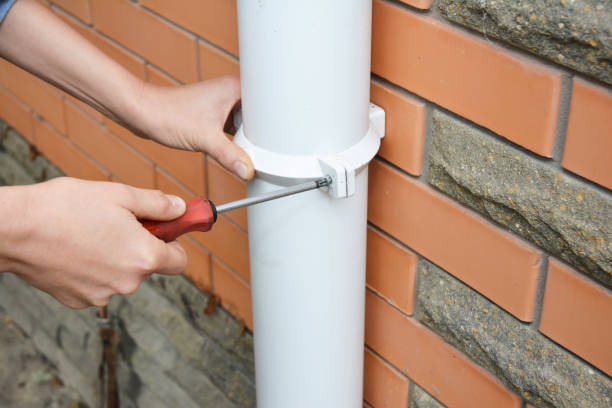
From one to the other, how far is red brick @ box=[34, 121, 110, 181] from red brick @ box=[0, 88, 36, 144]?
4 cm

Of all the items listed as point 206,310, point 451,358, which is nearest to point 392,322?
point 451,358

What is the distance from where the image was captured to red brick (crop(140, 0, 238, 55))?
54.8 inches

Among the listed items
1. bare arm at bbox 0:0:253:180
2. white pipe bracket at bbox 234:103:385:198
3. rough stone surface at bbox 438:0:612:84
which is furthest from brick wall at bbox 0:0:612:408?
bare arm at bbox 0:0:253:180

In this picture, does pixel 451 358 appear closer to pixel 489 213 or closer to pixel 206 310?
pixel 489 213

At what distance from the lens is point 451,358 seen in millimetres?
1238

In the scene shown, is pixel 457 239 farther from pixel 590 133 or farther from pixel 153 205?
pixel 153 205

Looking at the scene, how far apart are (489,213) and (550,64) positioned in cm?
24

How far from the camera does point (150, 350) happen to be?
2.10m

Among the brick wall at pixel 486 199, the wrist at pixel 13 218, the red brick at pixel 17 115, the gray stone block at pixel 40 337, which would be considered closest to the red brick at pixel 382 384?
the brick wall at pixel 486 199

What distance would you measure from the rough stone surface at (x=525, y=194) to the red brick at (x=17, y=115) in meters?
1.61

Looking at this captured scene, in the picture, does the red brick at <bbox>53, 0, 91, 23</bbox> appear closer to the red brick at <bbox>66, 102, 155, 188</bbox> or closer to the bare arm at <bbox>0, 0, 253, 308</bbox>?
the red brick at <bbox>66, 102, 155, 188</bbox>

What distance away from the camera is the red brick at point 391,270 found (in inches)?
49.4

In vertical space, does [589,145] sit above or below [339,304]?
above

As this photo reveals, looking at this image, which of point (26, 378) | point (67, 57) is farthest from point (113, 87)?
point (26, 378)
